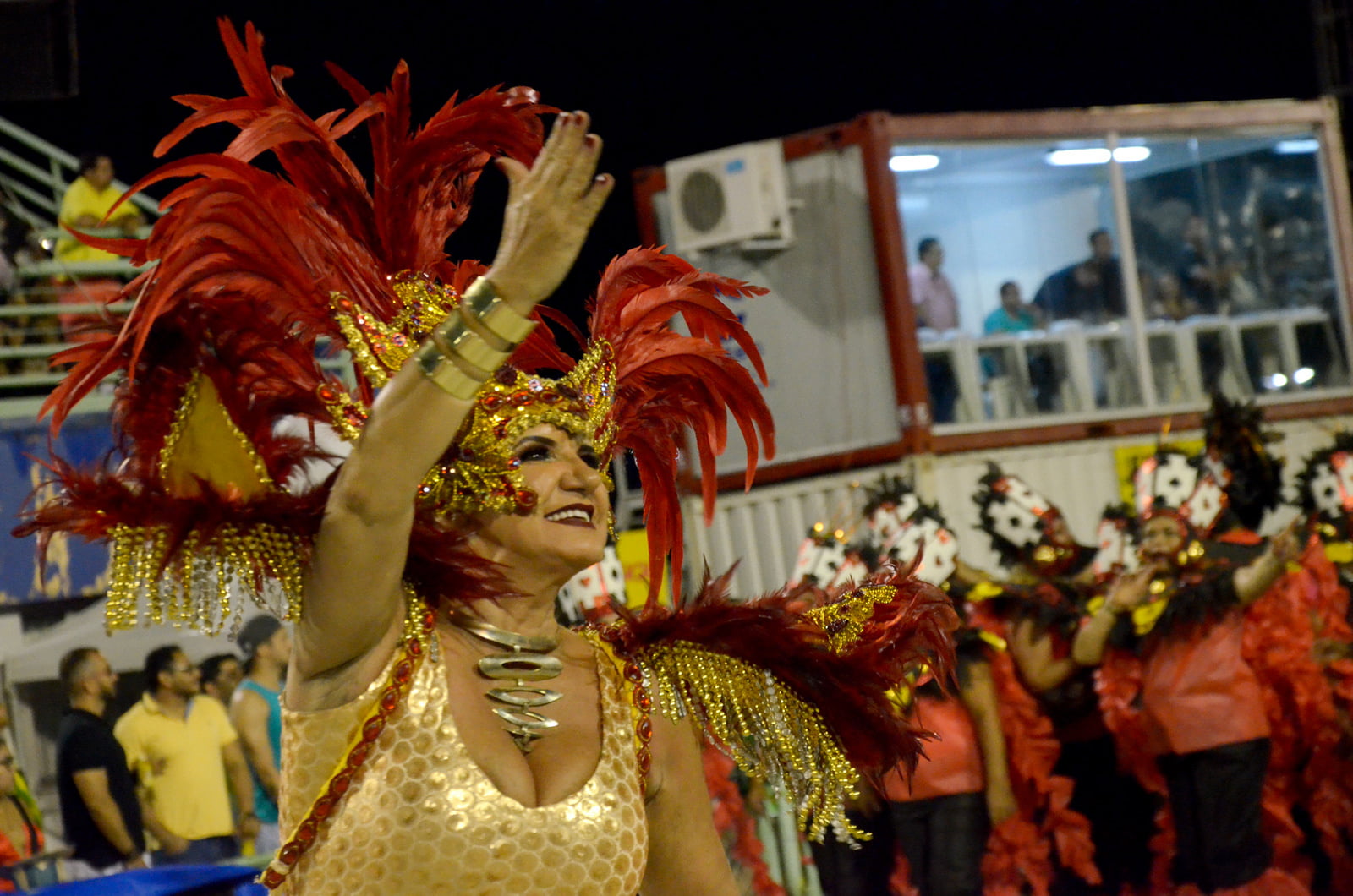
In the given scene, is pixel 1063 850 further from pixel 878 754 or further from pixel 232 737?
pixel 878 754

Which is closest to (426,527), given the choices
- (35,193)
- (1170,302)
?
(1170,302)

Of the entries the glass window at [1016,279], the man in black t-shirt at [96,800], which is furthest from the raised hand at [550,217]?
the glass window at [1016,279]

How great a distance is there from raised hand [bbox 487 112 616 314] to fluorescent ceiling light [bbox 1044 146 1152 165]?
8.35 metres

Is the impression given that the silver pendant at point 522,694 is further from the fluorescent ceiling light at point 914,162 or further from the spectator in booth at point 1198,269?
the spectator in booth at point 1198,269

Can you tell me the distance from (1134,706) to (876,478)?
3.26 metres

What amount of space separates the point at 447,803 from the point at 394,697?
160 mm

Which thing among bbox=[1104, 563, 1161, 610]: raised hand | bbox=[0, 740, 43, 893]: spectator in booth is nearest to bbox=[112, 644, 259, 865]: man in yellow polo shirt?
bbox=[0, 740, 43, 893]: spectator in booth

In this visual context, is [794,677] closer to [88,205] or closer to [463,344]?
[463,344]

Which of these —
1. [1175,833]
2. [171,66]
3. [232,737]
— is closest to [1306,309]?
[1175,833]

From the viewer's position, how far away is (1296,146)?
34.3 ft

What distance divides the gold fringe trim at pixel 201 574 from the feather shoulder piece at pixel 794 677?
0.62m

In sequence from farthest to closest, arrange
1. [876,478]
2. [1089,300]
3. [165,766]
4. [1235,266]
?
[1235,266] < [1089,300] < [876,478] < [165,766]

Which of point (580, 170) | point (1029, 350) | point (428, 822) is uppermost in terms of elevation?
point (1029, 350)

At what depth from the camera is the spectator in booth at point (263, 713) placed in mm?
6094
